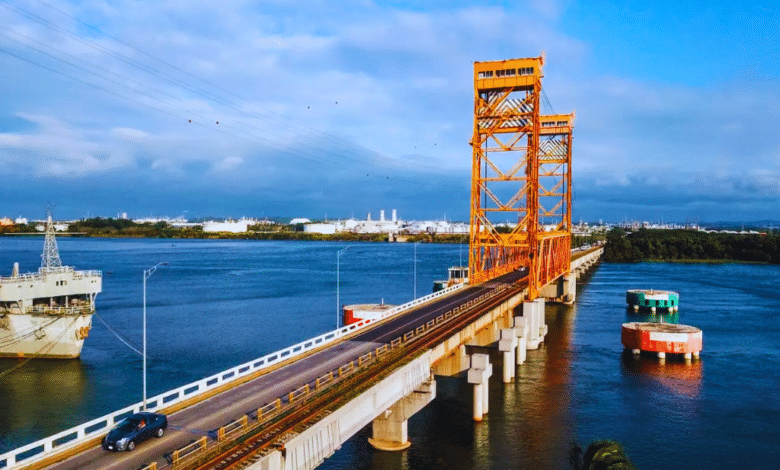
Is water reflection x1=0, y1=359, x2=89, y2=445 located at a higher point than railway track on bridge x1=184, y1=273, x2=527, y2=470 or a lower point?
lower

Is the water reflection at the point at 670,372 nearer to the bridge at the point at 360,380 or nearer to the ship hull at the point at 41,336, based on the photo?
the bridge at the point at 360,380

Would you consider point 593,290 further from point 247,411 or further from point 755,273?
point 247,411

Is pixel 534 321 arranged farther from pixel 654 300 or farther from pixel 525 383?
pixel 654 300

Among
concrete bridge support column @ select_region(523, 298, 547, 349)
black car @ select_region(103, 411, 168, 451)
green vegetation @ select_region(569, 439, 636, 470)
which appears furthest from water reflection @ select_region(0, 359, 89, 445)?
concrete bridge support column @ select_region(523, 298, 547, 349)

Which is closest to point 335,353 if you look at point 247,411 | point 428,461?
point 428,461

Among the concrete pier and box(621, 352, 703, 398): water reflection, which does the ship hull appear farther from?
box(621, 352, 703, 398): water reflection

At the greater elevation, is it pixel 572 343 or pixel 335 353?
pixel 335 353
